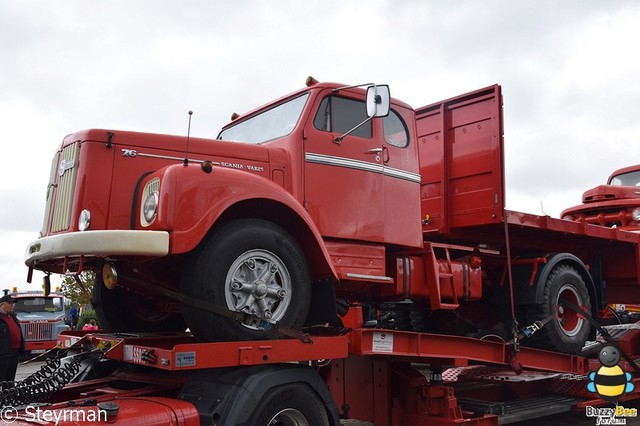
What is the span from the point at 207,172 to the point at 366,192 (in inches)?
70.5

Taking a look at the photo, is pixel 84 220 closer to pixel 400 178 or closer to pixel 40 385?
pixel 40 385

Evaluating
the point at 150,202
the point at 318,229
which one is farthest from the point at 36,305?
the point at 150,202

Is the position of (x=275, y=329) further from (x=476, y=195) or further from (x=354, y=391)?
(x=476, y=195)

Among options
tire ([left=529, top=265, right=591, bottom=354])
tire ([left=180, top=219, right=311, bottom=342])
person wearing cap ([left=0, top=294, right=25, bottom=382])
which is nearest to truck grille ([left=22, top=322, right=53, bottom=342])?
person wearing cap ([left=0, top=294, right=25, bottom=382])

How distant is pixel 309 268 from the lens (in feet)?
16.6

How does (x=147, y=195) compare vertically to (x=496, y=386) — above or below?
above

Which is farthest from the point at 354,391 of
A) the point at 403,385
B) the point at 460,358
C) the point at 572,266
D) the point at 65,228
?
the point at 572,266

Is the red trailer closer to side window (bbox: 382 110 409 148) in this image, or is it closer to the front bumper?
the front bumper

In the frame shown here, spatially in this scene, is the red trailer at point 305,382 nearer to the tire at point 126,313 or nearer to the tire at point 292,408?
the tire at point 292,408

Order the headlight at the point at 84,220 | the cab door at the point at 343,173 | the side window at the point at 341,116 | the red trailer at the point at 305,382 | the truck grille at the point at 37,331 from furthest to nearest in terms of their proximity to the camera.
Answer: the truck grille at the point at 37,331, the side window at the point at 341,116, the cab door at the point at 343,173, the headlight at the point at 84,220, the red trailer at the point at 305,382

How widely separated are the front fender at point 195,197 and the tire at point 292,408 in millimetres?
1141

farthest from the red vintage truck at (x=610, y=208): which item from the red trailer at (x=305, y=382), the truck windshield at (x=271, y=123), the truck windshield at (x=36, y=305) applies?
the truck windshield at (x=36, y=305)

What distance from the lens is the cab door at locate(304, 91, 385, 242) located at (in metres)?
5.49

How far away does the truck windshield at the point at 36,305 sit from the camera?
20.4 m
